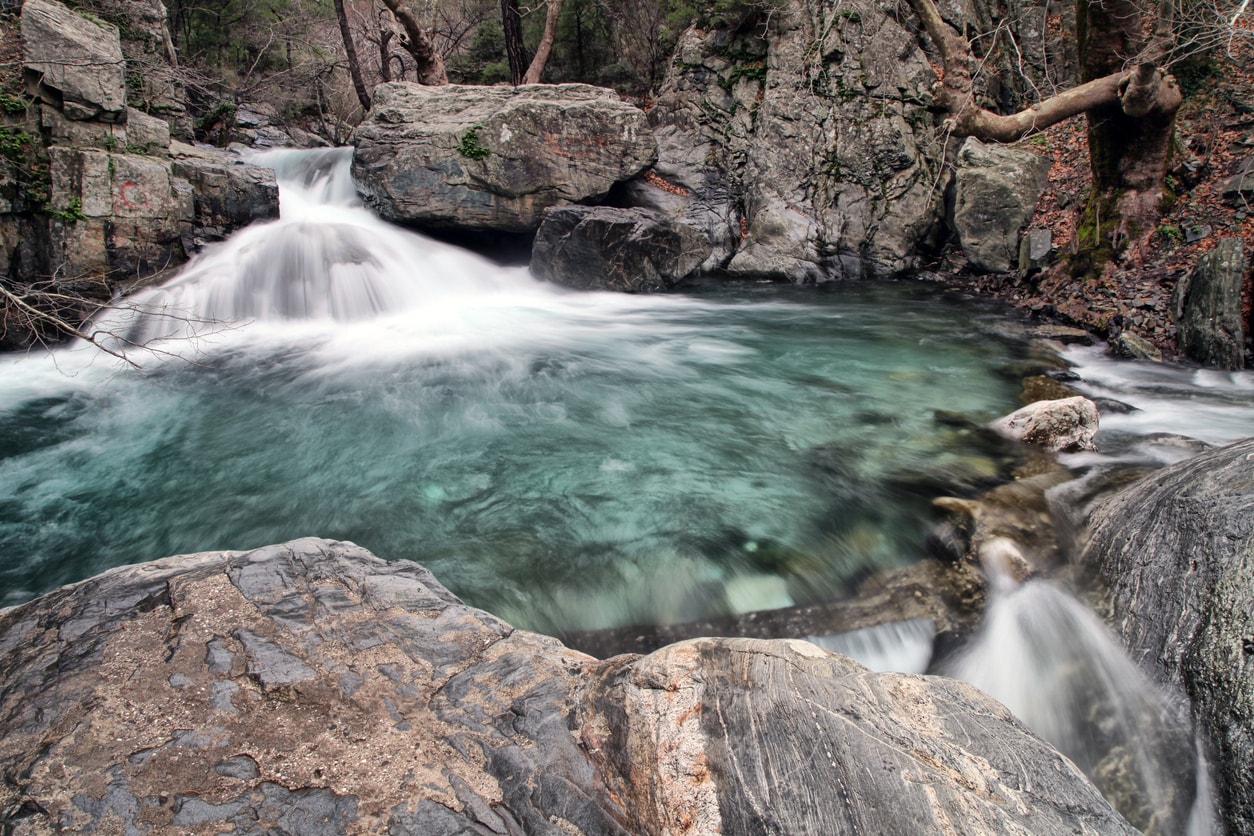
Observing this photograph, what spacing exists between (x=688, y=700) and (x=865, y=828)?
0.59 m

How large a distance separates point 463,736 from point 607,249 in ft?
33.2

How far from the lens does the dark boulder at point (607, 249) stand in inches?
440

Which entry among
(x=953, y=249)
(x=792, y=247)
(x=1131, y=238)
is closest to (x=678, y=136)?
(x=792, y=247)

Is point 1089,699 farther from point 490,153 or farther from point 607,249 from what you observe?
point 490,153

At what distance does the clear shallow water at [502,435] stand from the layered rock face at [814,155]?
2.35 metres

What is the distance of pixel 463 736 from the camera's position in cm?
196

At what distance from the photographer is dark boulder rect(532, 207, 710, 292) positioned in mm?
11180

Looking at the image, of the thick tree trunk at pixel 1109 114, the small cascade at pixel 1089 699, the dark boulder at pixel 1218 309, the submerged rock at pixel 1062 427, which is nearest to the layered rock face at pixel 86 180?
the small cascade at pixel 1089 699

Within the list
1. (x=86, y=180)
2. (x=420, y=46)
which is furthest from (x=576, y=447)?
(x=420, y=46)

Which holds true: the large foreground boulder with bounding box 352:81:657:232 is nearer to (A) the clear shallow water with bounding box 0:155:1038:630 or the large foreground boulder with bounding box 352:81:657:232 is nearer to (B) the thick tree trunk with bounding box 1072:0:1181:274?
(A) the clear shallow water with bounding box 0:155:1038:630

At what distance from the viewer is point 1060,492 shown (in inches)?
172

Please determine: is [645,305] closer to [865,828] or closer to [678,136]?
[678,136]

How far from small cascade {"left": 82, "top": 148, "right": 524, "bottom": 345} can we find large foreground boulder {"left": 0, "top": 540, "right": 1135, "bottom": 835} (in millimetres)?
6920

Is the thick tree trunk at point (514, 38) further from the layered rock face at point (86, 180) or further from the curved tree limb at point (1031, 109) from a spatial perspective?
the curved tree limb at point (1031, 109)
